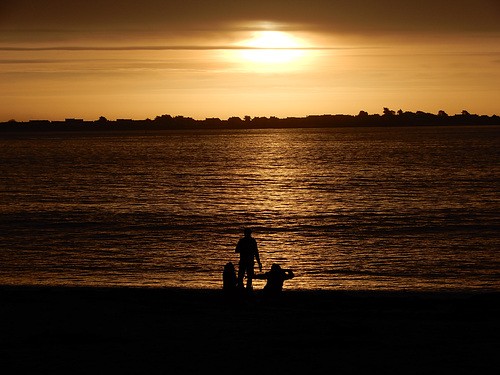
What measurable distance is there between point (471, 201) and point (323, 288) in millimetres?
34358

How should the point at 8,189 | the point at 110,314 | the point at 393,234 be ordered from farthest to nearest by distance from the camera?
1. the point at 8,189
2. the point at 393,234
3. the point at 110,314

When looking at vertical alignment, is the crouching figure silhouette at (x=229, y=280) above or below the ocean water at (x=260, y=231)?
above

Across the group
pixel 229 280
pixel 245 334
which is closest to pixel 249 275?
pixel 229 280

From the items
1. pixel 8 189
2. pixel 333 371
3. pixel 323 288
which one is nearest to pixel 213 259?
pixel 323 288

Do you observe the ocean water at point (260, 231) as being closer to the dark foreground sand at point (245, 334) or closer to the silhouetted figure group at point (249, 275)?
the silhouetted figure group at point (249, 275)

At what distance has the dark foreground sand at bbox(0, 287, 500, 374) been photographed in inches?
408

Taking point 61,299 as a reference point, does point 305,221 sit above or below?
below

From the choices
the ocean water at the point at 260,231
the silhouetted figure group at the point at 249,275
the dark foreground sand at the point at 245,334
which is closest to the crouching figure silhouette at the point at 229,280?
the silhouetted figure group at the point at 249,275

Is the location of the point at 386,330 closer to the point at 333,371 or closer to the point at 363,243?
the point at 333,371

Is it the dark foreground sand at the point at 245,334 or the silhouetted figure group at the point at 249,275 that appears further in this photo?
the silhouetted figure group at the point at 249,275

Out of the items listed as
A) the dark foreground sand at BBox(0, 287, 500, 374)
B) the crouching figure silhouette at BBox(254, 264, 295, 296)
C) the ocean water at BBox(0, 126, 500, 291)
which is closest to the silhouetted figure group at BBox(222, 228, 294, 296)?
the crouching figure silhouette at BBox(254, 264, 295, 296)

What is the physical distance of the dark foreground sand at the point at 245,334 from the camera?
34.0ft

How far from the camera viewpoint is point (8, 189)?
2547 inches

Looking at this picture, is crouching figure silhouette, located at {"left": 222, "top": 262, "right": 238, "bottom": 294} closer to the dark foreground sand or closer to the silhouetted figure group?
the silhouetted figure group
